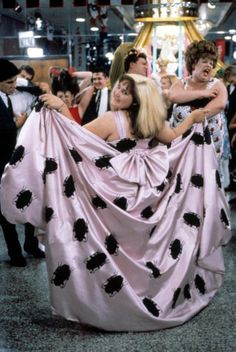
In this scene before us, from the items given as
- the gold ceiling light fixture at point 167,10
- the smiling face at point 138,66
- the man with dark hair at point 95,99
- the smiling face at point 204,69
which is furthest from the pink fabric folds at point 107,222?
the gold ceiling light fixture at point 167,10

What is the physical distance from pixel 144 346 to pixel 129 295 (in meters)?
0.25

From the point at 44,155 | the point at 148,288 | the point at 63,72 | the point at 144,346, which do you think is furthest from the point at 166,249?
the point at 63,72

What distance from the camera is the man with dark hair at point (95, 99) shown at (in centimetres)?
485

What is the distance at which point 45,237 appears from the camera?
10.5 ft

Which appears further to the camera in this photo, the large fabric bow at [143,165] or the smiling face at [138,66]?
the smiling face at [138,66]

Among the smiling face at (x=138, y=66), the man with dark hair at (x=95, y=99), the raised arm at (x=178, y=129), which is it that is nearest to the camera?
the raised arm at (x=178, y=129)

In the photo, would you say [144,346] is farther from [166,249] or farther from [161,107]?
[161,107]

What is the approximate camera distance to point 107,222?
3.23 meters

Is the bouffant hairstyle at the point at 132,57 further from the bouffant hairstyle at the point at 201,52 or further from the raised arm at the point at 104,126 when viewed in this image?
the raised arm at the point at 104,126

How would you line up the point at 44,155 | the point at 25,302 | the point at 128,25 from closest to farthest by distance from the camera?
the point at 44,155
the point at 25,302
the point at 128,25

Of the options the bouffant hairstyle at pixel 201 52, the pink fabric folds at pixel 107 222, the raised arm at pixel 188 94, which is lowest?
the pink fabric folds at pixel 107 222

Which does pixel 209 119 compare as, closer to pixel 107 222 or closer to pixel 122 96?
pixel 122 96

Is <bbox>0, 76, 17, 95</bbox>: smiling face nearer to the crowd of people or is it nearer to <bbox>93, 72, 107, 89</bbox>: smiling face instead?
<bbox>93, 72, 107, 89</bbox>: smiling face

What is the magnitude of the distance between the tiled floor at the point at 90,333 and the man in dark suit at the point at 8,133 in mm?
565
